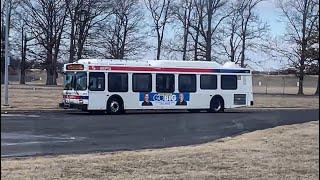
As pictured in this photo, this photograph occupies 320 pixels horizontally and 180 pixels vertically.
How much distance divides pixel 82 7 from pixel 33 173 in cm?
3712

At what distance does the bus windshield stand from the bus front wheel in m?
6.60

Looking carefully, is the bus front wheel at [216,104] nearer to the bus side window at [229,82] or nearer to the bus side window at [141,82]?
the bus side window at [229,82]

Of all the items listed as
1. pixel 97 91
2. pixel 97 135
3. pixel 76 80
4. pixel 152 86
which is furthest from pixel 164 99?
pixel 97 135

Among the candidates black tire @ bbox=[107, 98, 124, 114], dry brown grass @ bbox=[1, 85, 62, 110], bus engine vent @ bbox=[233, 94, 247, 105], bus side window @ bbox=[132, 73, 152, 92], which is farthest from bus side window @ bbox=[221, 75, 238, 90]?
dry brown grass @ bbox=[1, 85, 62, 110]

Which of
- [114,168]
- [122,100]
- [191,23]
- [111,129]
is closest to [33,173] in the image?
[114,168]

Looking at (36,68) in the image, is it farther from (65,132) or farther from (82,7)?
(65,132)

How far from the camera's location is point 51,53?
172 ft

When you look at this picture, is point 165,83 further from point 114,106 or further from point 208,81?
point 114,106

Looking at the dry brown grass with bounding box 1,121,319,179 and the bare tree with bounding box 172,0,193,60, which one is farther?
the bare tree with bounding box 172,0,193,60

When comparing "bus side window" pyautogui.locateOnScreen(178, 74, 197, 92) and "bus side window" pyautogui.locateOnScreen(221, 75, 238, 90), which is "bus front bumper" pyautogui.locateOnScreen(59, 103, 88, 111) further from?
"bus side window" pyautogui.locateOnScreen(221, 75, 238, 90)

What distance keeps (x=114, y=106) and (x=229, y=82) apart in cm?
635

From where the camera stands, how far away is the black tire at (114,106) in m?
25.3

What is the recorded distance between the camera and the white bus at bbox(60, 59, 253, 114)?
2502 cm

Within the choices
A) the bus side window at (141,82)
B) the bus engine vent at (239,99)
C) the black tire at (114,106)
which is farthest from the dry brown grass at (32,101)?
the bus engine vent at (239,99)
